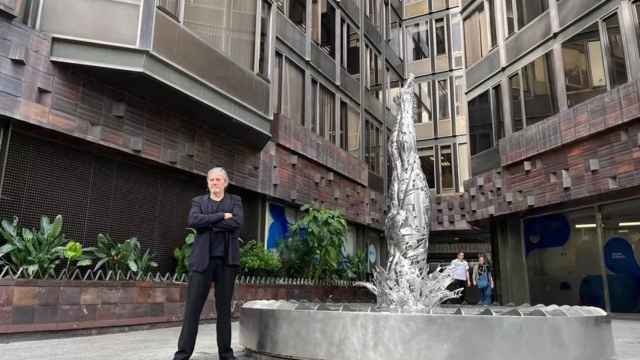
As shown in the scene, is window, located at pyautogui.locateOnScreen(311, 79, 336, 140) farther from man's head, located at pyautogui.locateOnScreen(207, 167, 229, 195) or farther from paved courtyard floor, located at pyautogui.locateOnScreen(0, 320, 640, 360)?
man's head, located at pyautogui.locateOnScreen(207, 167, 229, 195)

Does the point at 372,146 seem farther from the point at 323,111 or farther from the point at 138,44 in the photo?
the point at 138,44

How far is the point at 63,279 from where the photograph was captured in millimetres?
7914

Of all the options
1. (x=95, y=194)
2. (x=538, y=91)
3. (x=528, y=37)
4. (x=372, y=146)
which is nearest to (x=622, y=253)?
(x=538, y=91)

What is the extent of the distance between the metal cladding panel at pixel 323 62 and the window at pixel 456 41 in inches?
474

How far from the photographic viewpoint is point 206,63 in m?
11.5

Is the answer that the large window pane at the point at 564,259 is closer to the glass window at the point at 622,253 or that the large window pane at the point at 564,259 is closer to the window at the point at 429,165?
the glass window at the point at 622,253

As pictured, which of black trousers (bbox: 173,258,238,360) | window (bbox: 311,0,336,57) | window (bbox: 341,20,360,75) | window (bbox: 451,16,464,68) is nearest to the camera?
black trousers (bbox: 173,258,238,360)

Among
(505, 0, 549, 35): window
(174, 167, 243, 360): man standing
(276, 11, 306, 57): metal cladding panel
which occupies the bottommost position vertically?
(174, 167, 243, 360): man standing

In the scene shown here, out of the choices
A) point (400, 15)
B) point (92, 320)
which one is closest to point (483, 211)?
point (92, 320)

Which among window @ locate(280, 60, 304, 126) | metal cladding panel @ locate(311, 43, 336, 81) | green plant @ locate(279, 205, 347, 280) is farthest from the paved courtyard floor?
metal cladding panel @ locate(311, 43, 336, 81)

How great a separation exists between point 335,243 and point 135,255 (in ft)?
22.9

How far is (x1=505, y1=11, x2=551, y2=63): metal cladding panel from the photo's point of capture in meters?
16.2

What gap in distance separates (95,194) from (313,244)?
655cm

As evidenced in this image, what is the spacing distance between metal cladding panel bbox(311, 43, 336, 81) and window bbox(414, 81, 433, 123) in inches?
440
